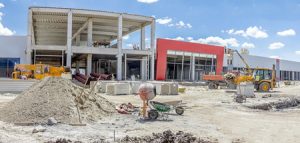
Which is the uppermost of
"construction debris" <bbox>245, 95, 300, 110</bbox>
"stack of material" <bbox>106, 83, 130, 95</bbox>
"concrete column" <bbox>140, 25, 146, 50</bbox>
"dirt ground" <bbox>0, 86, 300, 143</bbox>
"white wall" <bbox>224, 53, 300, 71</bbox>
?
"concrete column" <bbox>140, 25, 146, 50</bbox>

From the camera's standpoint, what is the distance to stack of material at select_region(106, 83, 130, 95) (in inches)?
1138

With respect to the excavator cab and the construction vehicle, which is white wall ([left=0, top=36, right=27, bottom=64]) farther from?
the excavator cab

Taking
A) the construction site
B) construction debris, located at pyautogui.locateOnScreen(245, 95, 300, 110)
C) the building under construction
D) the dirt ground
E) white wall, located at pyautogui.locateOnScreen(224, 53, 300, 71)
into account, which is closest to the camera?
the dirt ground

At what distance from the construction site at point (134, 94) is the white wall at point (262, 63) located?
0.35m

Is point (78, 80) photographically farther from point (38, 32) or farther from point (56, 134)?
point (56, 134)

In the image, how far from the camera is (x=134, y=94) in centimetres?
2956

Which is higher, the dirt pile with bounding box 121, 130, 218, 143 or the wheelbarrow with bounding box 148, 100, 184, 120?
the wheelbarrow with bounding box 148, 100, 184, 120

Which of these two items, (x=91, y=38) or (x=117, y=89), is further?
(x=91, y=38)

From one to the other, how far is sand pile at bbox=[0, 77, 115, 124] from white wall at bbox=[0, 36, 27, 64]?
28.3 meters

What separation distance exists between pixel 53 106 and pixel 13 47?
31160mm

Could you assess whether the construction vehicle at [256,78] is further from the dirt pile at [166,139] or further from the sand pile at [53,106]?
the dirt pile at [166,139]

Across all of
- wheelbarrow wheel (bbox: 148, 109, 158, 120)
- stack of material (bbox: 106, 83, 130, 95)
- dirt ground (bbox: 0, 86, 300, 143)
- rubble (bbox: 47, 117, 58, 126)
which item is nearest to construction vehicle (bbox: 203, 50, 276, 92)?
stack of material (bbox: 106, 83, 130, 95)

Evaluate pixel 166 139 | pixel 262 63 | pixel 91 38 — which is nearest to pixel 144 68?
pixel 91 38

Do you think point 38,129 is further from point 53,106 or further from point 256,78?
point 256,78
